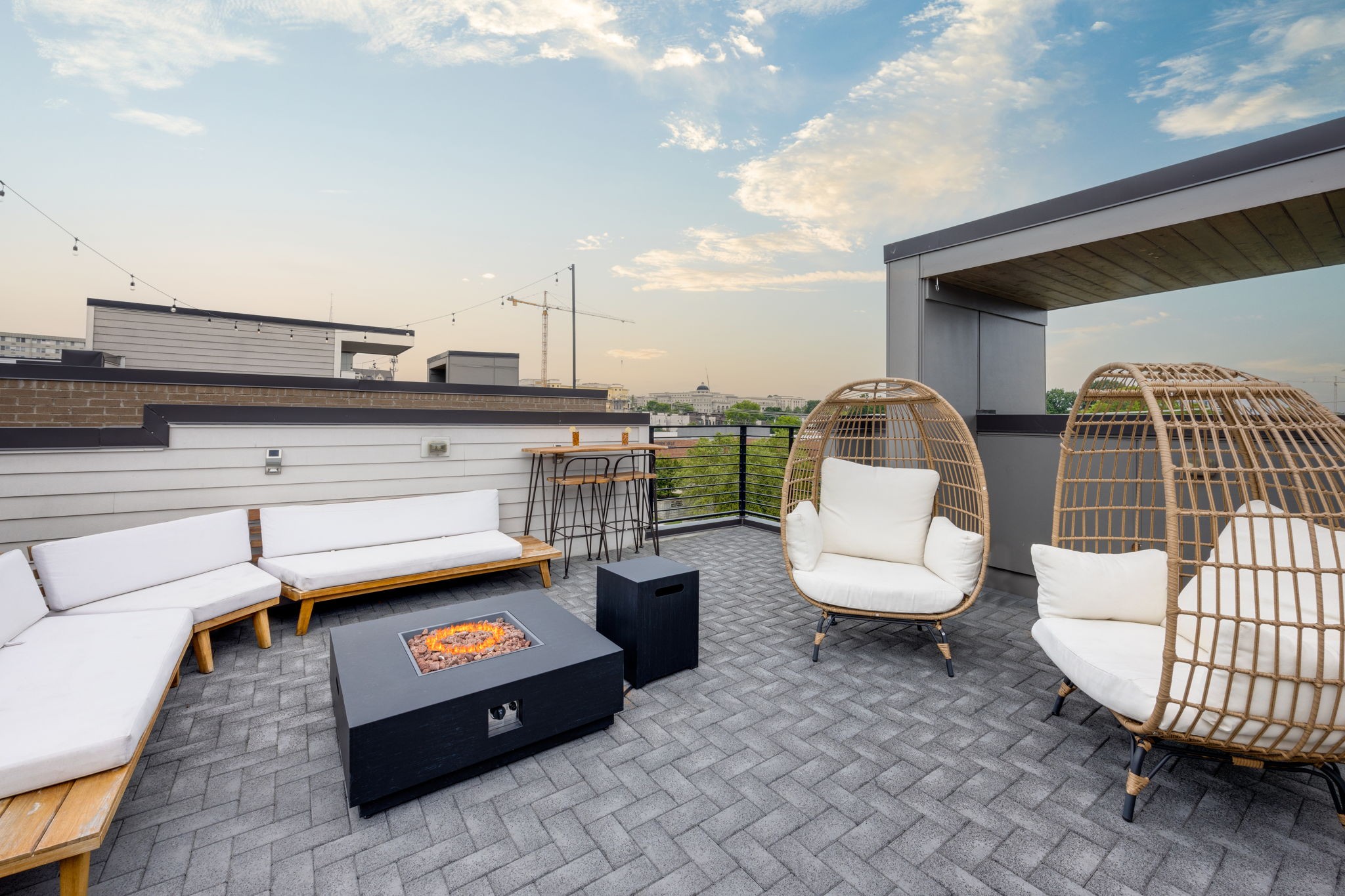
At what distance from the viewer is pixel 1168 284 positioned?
4543 mm

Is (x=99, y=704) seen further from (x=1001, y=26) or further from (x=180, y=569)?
(x=1001, y=26)

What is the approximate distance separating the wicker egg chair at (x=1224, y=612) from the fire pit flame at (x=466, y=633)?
2.28m

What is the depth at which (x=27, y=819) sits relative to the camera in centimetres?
129

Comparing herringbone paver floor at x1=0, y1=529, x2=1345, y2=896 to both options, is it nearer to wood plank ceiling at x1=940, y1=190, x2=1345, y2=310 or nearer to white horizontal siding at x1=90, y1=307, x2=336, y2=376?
wood plank ceiling at x1=940, y1=190, x2=1345, y2=310

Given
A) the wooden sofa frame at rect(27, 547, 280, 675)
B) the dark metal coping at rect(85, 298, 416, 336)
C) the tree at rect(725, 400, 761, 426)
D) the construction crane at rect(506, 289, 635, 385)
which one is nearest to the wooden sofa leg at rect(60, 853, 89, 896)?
the wooden sofa frame at rect(27, 547, 280, 675)

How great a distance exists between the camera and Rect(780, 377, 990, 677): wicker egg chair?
9.21ft

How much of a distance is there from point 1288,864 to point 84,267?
13.7m

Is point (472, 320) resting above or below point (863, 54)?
below

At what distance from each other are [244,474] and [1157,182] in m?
5.94

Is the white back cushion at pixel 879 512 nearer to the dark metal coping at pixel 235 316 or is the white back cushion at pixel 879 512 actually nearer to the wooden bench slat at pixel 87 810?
the wooden bench slat at pixel 87 810

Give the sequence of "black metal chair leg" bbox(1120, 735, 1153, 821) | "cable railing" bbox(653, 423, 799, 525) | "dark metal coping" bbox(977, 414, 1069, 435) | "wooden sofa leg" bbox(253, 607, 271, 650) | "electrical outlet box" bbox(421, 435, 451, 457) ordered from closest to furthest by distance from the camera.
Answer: "black metal chair leg" bbox(1120, 735, 1153, 821) → "wooden sofa leg" bbox(253, 607, 271, 650) → "dark metal coping" bbox(977, 414, 1069, 435) → "electrical outlet box" bbox(421, 435, 451, 457) → "cable railing" bbox(653, 423, 799, 525)

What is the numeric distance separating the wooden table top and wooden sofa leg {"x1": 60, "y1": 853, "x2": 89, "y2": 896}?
3.33m

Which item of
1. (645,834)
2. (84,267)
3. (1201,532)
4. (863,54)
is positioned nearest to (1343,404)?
(1201,532)

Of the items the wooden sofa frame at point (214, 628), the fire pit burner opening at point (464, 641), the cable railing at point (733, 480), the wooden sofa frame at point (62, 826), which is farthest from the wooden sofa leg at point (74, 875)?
the cable railing at point (733, 480)
